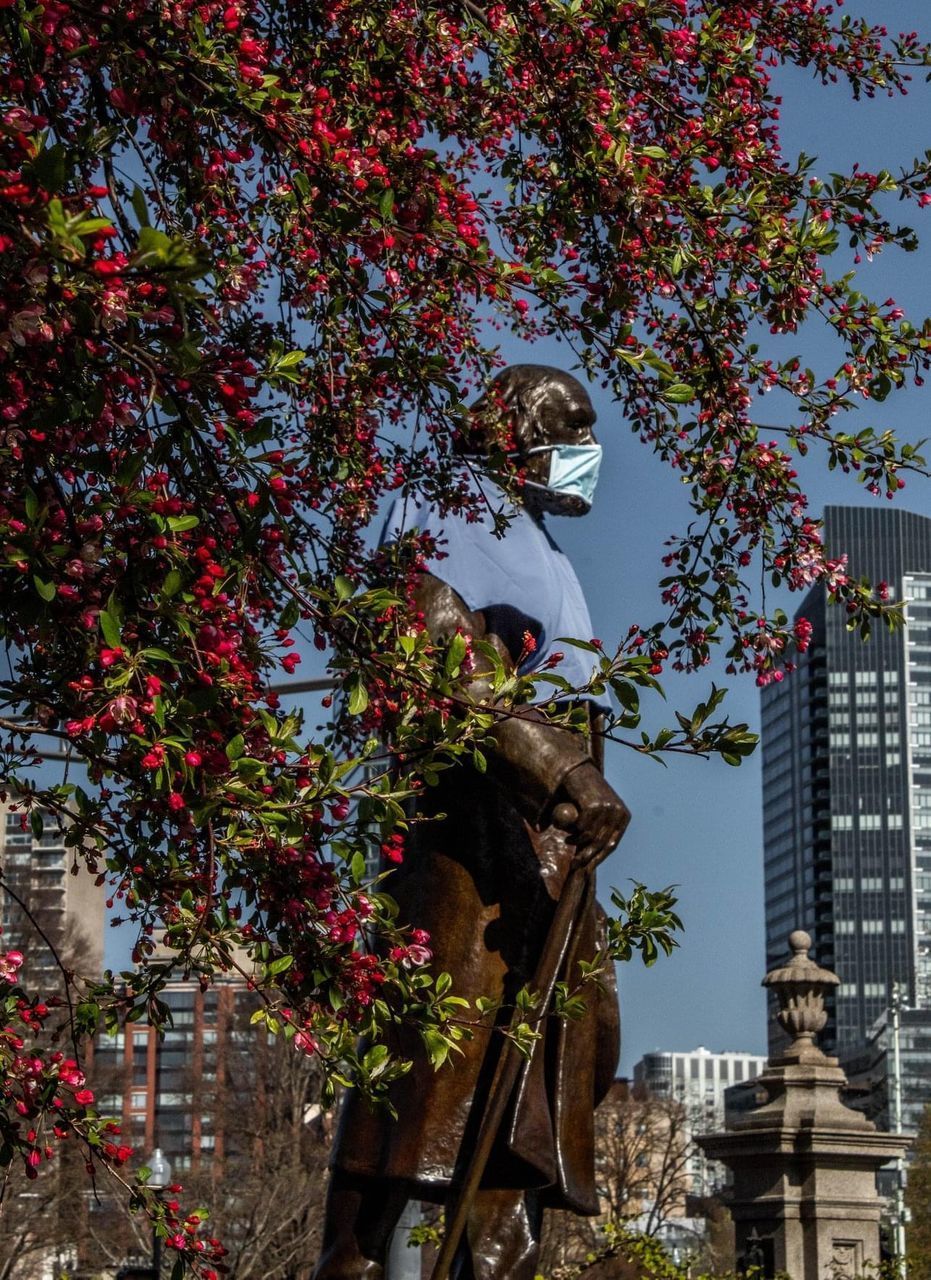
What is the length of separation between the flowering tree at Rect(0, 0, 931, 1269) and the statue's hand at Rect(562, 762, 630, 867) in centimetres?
43

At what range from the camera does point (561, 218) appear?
5695 mm

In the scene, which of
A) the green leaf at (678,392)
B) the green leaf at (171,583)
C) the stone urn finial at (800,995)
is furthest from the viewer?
the stone urn finial at (800,995)

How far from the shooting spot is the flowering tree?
12.0 feet

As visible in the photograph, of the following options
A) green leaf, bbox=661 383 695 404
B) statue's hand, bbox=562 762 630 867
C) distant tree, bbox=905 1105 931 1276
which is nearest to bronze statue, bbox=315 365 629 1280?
statue's hand, bbox=562 762 630 867

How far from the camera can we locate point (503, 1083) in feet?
19.9

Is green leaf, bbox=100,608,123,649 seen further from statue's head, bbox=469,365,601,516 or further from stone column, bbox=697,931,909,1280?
stone column, bbox=697,931,909,1280

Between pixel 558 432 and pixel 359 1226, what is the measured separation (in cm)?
281

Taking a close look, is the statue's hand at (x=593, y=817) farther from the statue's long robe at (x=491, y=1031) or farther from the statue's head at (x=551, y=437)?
the statue's head at (x=551, y=437)

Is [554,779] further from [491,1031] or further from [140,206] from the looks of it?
[140,206]

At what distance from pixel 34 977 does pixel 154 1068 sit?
90.7 meters

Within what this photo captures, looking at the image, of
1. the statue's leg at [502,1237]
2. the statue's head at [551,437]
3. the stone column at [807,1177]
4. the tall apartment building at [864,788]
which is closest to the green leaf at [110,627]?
the statue's leg at [502,1237]

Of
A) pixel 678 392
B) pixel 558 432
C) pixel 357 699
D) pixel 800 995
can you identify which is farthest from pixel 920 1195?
pixel 357 699

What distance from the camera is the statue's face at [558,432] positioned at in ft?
22.9

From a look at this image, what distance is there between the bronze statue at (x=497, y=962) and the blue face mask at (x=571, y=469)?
24 cm
